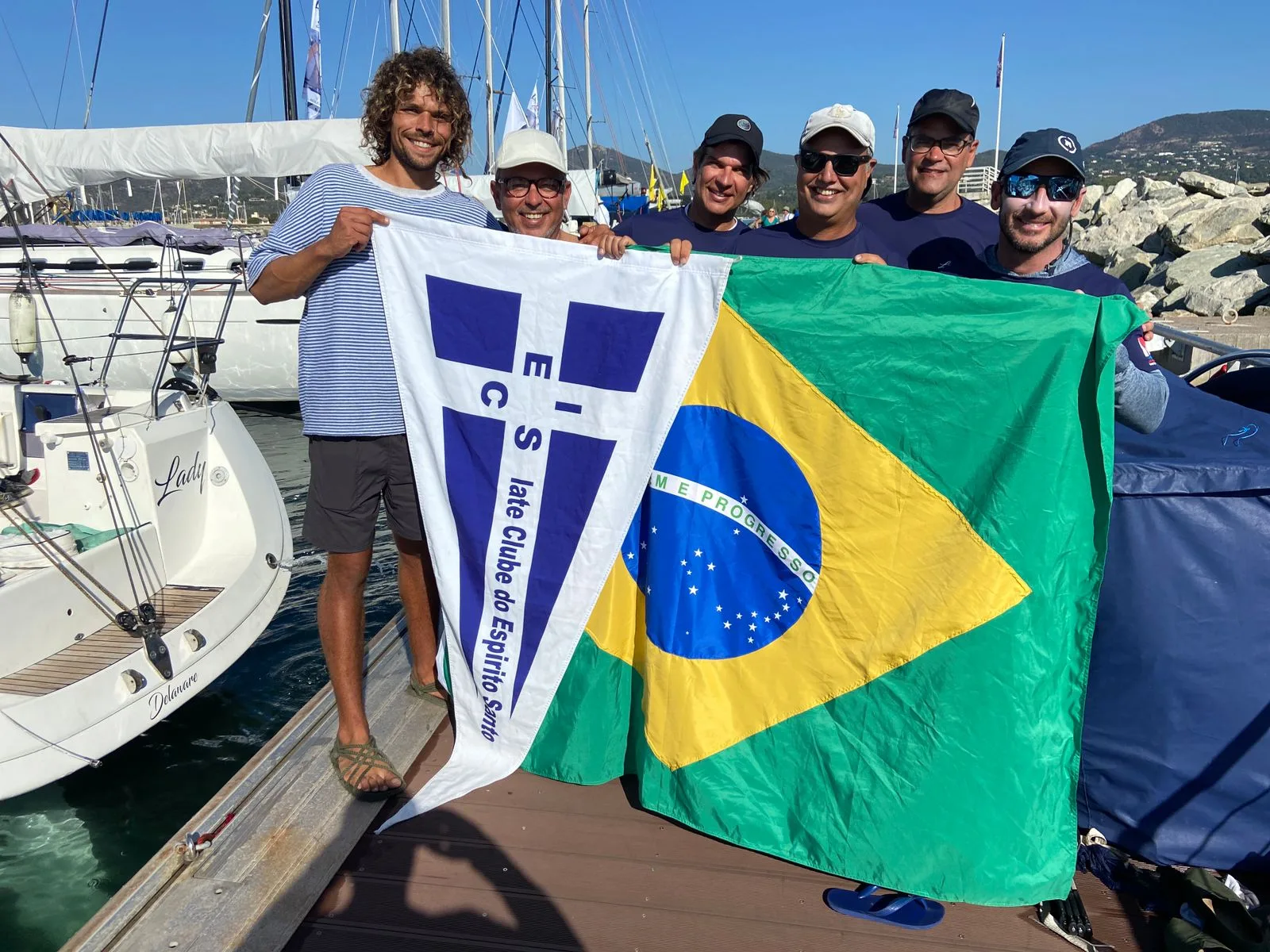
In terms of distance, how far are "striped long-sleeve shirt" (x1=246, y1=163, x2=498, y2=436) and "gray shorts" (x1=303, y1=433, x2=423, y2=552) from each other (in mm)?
57

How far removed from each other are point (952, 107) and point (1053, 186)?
119cm

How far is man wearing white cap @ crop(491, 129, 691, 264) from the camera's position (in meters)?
2.88

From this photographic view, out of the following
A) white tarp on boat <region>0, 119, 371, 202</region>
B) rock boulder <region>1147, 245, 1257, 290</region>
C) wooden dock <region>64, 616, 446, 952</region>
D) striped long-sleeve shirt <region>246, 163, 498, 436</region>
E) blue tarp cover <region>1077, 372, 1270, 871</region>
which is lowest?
wooden dock <region>64, 616, 446, 952</region>

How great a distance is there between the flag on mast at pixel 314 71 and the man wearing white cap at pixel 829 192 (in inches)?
734

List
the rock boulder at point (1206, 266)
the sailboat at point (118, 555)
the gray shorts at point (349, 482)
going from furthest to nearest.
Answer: the rock boulder at point (1206, 266) < the sailboat at point (118, 555) < the gray shorts at point (349, 482)

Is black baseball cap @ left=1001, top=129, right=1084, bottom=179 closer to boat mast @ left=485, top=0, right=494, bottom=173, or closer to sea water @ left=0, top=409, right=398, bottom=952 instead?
sea water @ left=0, top=409, right=398, bottom=952

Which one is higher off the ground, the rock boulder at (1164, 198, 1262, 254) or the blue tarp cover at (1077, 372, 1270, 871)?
the rock boulder at (1164, 198, 1262, 254)

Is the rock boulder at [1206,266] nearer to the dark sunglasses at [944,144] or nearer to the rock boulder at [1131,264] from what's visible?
the rock boulder at [1131,264]

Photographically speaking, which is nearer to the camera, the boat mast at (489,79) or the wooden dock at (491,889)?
the wooden dock at (491,889)

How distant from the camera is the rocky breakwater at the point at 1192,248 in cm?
1262

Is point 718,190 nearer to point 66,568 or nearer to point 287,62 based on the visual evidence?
point 66,568

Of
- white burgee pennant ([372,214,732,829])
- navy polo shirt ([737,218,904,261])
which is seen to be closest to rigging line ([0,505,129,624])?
white burgee pennant ([372,214,732,829])

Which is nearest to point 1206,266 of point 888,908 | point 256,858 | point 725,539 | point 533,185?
point 533,185

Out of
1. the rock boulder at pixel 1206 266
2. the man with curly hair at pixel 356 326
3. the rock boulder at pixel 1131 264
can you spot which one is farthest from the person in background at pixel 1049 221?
the rock boulder at pixel 1131 264
